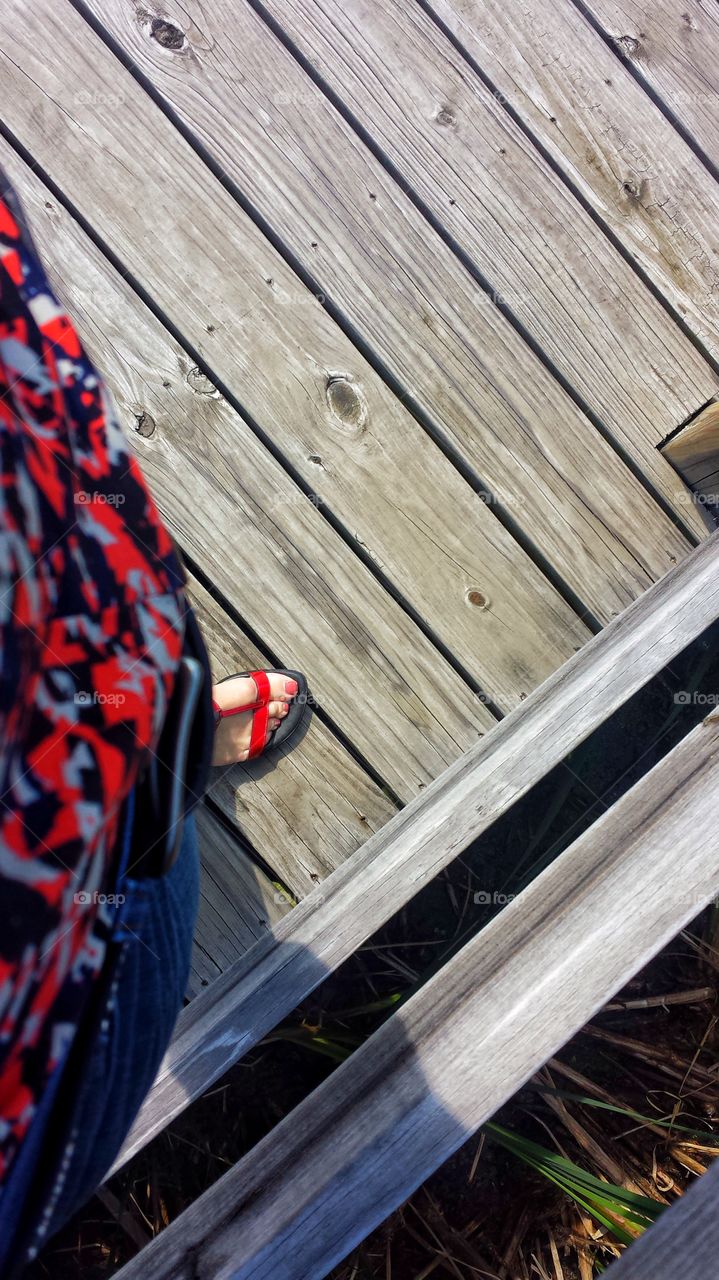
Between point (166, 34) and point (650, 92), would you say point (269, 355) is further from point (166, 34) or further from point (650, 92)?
point (650, 92)

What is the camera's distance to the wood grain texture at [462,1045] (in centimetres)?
117

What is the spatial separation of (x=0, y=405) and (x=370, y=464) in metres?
1.03

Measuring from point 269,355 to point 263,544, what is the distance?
1.40ft

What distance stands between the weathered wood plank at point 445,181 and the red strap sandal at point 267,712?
0.67 metres

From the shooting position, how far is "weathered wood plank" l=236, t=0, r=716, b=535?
164 centimetres

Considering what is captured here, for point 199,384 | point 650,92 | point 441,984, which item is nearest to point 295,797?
point 441,984

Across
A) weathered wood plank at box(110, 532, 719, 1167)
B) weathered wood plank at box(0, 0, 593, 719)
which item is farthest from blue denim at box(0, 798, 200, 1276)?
weathered wood plank at box(0, 0, 593, 719)

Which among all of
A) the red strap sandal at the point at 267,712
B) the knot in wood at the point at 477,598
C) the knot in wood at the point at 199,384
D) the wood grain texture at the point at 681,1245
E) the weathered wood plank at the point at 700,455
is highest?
A: the knot in wood at the point at 199,384

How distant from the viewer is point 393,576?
1657 mm
